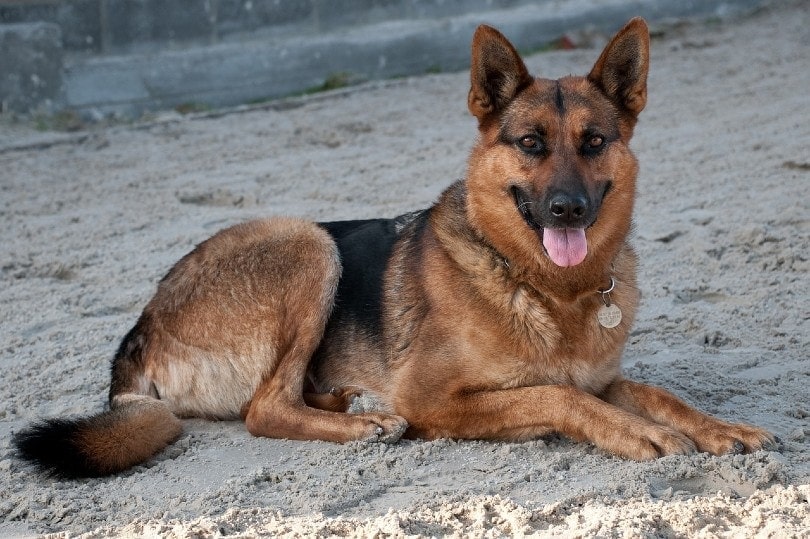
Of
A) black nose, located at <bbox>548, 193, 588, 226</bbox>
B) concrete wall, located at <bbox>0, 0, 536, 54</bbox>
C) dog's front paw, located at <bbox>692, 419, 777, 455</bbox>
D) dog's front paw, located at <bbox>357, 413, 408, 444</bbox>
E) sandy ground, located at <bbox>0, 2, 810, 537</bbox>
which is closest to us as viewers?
sandy ground, located at <bbox>0, 2, 810, 537</bbox>

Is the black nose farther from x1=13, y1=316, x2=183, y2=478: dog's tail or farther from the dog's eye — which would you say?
x1=13, y1=316, x2=183, y2=478: dog's tail

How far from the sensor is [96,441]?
3.90m

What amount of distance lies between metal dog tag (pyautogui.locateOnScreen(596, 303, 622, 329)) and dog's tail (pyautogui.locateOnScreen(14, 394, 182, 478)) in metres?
1.77

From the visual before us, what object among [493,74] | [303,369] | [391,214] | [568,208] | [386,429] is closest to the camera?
[568,208]

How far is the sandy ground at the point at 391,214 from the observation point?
3457 millimetres

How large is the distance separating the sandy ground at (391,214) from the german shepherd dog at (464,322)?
13cm

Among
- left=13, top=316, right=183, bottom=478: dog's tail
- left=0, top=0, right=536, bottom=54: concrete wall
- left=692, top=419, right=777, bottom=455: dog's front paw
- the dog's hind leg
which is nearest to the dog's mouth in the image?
left=692, top=419, right=777, bottom=455: dog's front paw

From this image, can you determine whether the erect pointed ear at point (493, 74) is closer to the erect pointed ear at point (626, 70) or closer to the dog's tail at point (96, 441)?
the erect pointed ear at point (626, 70)

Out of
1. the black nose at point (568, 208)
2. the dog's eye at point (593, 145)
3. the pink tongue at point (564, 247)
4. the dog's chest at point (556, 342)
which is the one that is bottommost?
the dog's chest at point (556, 342)

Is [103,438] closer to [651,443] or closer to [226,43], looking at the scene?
[651,443]

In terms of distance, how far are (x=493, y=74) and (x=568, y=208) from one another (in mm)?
771

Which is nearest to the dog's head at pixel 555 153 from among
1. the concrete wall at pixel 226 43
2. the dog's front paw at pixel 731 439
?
the dog's front paw at pixel 731 439

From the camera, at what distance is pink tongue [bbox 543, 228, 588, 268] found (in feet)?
13.2

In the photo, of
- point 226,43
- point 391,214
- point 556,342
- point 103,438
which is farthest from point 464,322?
point 226,43
